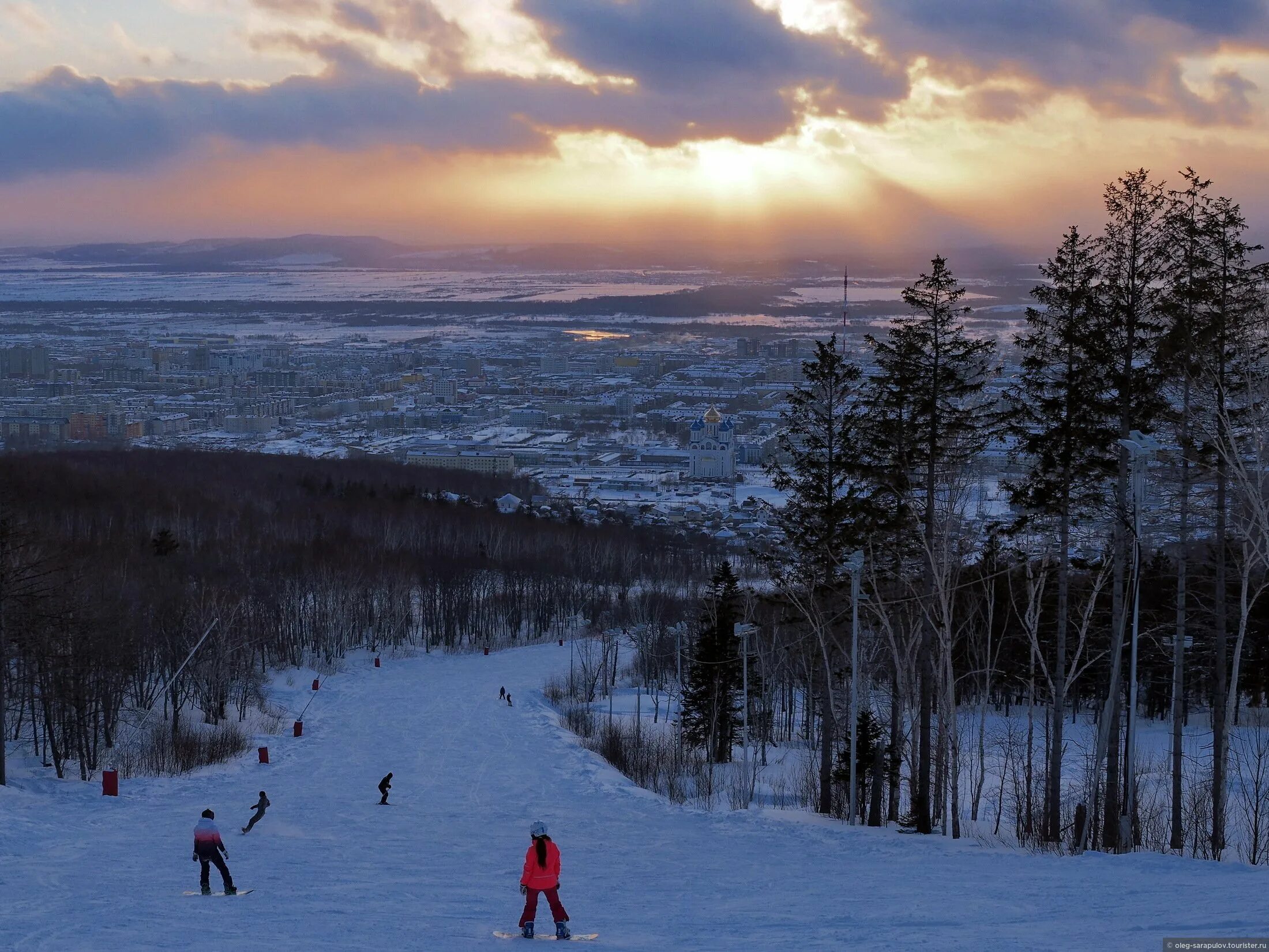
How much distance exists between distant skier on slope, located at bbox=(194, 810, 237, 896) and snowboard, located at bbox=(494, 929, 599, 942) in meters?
3.64

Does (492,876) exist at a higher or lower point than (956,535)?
lower

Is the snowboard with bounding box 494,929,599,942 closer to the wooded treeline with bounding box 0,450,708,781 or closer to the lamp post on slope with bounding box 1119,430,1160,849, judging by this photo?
the lamp post on slope with bounding box 1119,430,1160,849

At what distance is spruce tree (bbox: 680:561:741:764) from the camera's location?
33969 millimetres

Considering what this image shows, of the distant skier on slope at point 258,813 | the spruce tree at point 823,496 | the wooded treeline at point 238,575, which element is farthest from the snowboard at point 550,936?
the wooded treeline at point 238,575

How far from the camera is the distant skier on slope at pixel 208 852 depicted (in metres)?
13.2

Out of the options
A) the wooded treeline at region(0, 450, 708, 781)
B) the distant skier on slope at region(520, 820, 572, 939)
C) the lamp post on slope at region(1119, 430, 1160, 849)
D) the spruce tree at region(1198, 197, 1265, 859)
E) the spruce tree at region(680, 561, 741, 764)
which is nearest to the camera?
the distant skier on slope at region(520, 820, 572, 939)

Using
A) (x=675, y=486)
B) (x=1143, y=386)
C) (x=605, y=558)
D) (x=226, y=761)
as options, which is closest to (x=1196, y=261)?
(x=1143, y=386)

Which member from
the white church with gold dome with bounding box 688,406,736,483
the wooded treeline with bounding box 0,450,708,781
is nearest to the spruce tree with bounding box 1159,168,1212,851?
the wooded treeline with bounding box 0,450,708,781

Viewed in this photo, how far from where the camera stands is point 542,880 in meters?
10.9

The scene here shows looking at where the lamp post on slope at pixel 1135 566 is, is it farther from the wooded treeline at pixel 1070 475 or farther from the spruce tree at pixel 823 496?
the spruce tree at pixel 823 496

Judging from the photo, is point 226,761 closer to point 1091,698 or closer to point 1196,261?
point 1196,261

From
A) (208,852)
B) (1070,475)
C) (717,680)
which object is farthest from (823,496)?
(208,852)

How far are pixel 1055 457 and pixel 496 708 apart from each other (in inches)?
929

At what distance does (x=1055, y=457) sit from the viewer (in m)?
19.3
